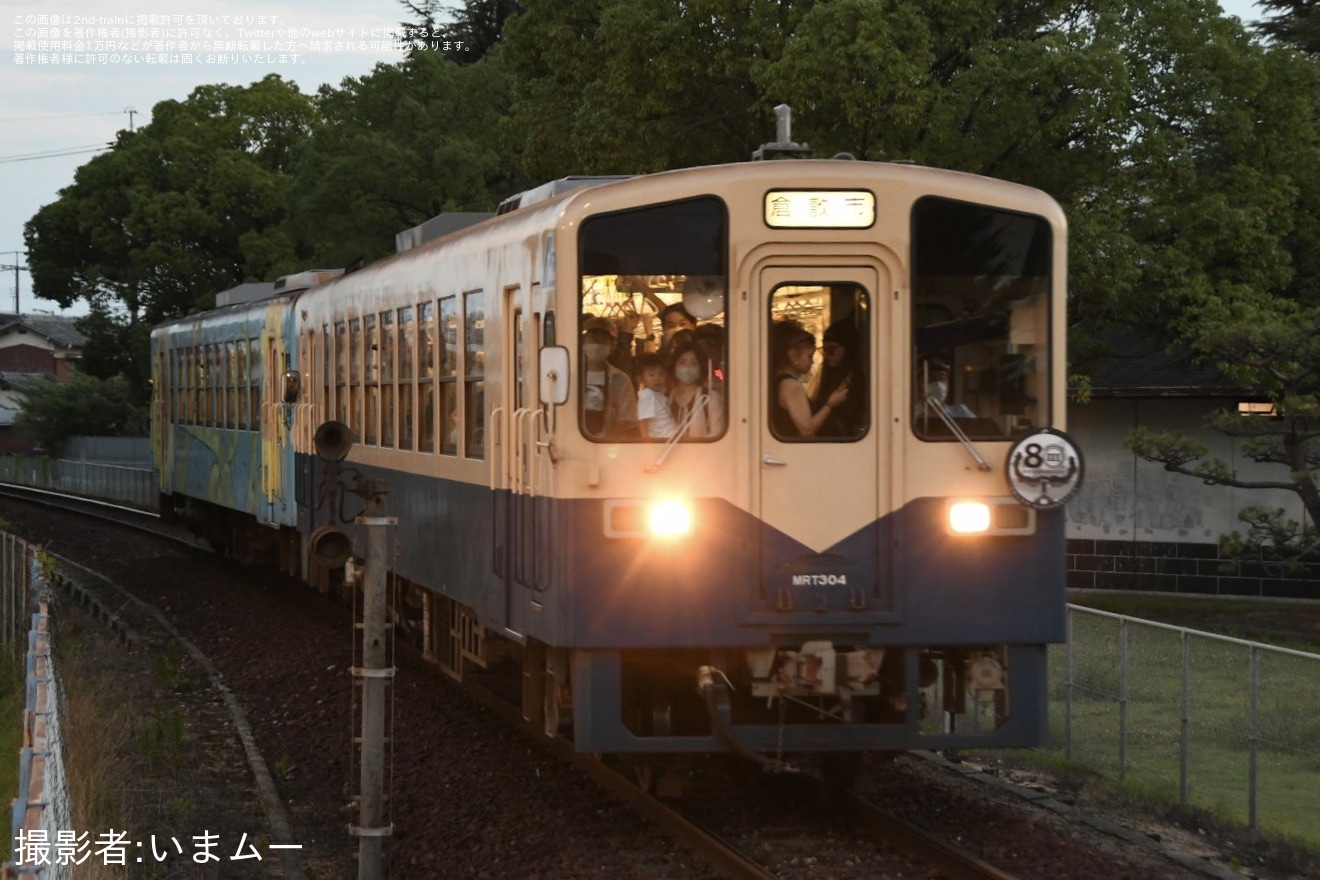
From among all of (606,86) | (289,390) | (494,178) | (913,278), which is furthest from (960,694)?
(494,178)

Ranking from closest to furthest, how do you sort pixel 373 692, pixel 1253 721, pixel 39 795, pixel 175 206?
1. pixel 39 795
2. pixel 373 692
3. pixel 1253 721
4. pixel 175 206

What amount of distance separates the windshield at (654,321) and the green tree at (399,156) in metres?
22.0

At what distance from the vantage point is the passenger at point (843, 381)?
819 centimetres

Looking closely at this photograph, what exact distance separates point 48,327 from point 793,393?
286ft

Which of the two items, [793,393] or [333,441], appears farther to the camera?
[333,441]

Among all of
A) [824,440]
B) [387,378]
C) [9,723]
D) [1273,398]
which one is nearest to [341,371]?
[387,378]

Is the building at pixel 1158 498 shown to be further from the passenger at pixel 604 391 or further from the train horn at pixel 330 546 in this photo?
the train horn at pixel 330 546

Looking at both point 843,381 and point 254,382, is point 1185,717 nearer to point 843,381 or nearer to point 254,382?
point 843,381

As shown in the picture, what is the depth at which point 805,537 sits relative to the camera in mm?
8102

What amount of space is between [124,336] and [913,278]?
1644 inches

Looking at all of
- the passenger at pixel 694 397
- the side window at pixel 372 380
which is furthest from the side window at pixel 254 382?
the passenger at pixel 694 397

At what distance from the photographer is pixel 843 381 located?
8219 millimetres

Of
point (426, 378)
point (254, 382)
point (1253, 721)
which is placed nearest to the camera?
point (1253, 721)

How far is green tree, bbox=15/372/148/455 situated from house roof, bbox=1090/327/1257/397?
33.5m
